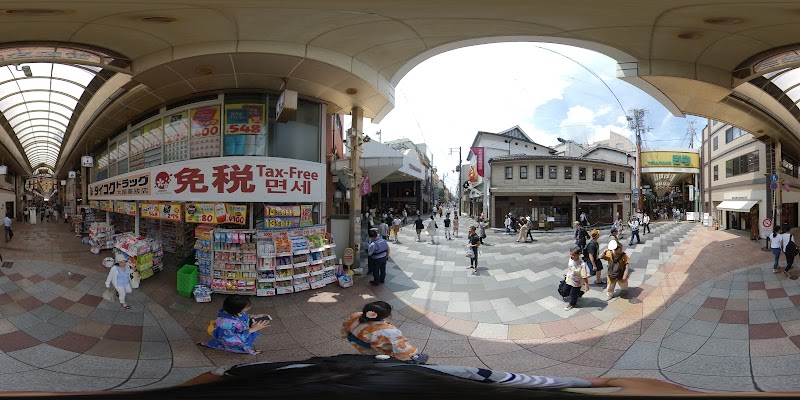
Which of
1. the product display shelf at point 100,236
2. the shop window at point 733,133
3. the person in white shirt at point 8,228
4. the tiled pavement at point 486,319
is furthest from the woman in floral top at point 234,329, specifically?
the shop window at point 733,133

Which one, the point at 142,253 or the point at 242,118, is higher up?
the point at 242,118

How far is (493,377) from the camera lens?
103 cm

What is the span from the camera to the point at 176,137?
1.92 meters

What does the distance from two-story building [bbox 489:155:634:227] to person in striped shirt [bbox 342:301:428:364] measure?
105cm

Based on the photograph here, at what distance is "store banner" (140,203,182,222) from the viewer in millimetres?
1746

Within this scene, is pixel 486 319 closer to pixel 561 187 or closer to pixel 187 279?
pixel 561 187

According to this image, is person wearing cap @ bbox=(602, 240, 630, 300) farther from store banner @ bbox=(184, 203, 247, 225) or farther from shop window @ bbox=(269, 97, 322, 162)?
store banner @ bbox=(184, 203, 247, 225)

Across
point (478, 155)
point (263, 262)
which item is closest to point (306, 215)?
point (263, 262)

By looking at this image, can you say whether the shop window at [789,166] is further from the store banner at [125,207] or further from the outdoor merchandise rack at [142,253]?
the store banner at [125,207]

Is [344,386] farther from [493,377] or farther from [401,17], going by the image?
[401,17]

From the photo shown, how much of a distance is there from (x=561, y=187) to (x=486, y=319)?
979mm

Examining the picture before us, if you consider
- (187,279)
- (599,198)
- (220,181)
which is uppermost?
(220,181)

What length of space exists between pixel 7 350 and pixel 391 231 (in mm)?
2422

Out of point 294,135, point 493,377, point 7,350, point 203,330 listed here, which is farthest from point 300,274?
point 7,350
